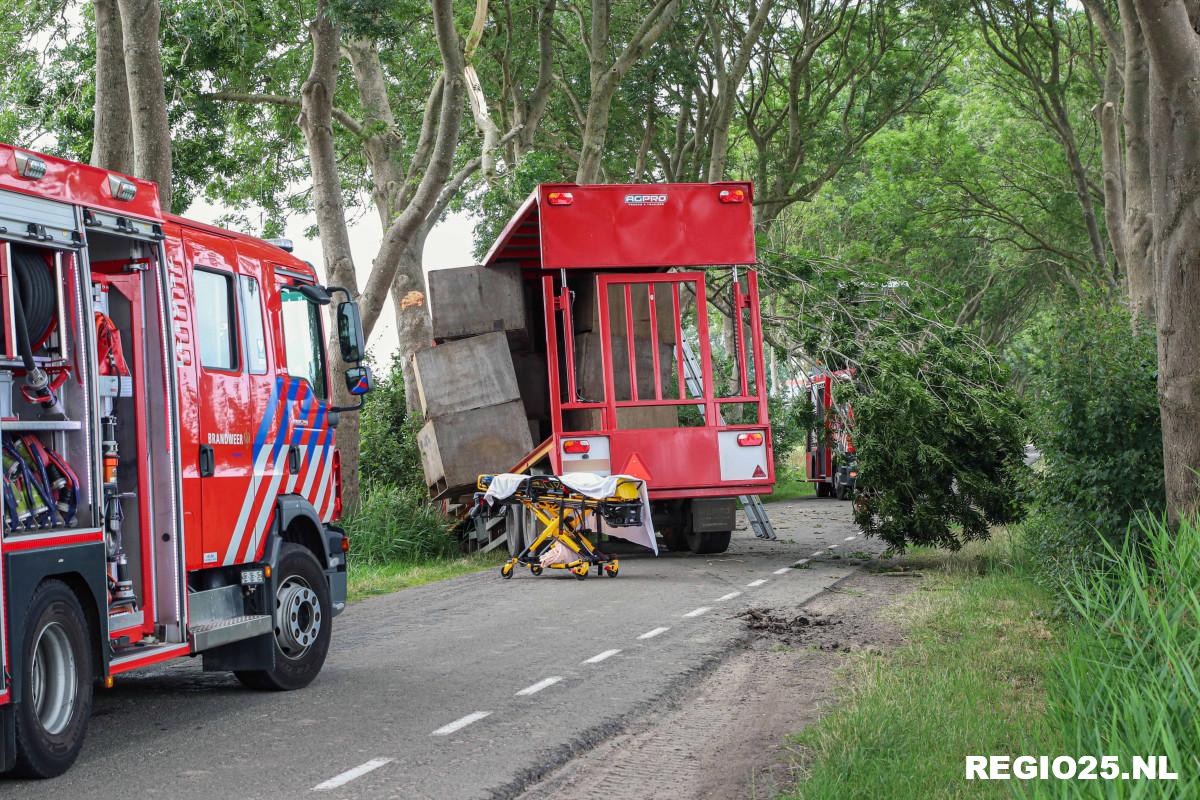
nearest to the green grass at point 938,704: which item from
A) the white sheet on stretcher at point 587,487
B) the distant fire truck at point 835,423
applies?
the white sheet on stretcher at point 587,487

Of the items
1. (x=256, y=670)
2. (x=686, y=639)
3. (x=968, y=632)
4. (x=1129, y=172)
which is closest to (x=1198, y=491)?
(x=968, y=632)

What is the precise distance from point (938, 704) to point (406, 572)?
9850 mm

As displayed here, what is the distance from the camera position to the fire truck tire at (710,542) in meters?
16.7

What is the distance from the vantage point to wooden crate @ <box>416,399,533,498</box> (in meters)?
16.9

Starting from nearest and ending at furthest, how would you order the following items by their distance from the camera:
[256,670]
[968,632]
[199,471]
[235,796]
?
[235,796]
[199,471]
[256,670]
[968,632]

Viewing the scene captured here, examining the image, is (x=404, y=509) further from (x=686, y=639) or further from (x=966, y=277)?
(x=966, y=277)

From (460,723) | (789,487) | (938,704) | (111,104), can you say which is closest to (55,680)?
(460,723)

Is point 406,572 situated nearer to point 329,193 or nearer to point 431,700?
point 329,193

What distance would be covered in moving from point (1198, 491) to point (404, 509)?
11.6 metres

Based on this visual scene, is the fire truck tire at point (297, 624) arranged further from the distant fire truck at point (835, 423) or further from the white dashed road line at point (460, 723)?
the distant fire truck at point (835, 423)

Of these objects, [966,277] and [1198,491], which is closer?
[1198,491]

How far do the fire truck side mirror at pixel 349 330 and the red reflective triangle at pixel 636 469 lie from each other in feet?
20.1

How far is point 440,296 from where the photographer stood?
1698 cm

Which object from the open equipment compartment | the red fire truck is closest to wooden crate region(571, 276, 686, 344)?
the red fire truck
